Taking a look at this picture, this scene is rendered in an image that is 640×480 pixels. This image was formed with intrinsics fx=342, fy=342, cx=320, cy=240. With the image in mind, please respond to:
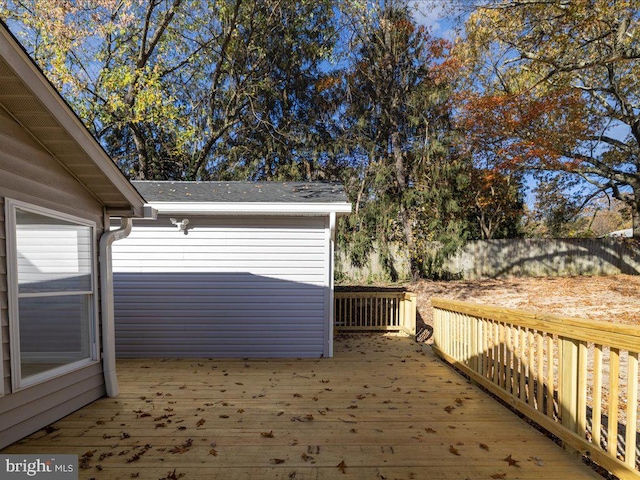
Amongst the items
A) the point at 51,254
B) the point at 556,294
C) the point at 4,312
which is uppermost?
the point at 51,254

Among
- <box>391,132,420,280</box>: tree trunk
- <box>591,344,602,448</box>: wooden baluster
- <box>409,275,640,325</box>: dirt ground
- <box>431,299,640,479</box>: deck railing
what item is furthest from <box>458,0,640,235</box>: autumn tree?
<box>591,344,602,448</box>: wooden baluster

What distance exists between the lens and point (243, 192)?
5578 mm

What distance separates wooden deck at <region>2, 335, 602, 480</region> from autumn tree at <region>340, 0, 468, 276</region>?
288 inches

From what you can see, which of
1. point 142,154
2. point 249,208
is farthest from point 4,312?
point 142,154

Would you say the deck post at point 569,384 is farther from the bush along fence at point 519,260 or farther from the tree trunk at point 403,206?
the bush along fence at point 519,260

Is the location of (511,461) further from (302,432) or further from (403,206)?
(403,206)

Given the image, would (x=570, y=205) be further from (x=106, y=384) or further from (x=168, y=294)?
(x=106, y=384)

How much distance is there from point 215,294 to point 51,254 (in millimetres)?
2253

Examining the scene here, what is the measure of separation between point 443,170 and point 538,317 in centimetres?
905

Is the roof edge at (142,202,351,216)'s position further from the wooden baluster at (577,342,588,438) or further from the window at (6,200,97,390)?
the wooden baluster at (577,342,588,438)

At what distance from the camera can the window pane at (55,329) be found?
317cm

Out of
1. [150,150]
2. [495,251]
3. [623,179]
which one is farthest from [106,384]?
[623,179]

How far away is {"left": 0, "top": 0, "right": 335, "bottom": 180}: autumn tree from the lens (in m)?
9.29

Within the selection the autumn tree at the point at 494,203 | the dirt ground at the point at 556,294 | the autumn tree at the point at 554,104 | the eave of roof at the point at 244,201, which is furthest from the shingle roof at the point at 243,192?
the autumn tree at the point at 494,203
